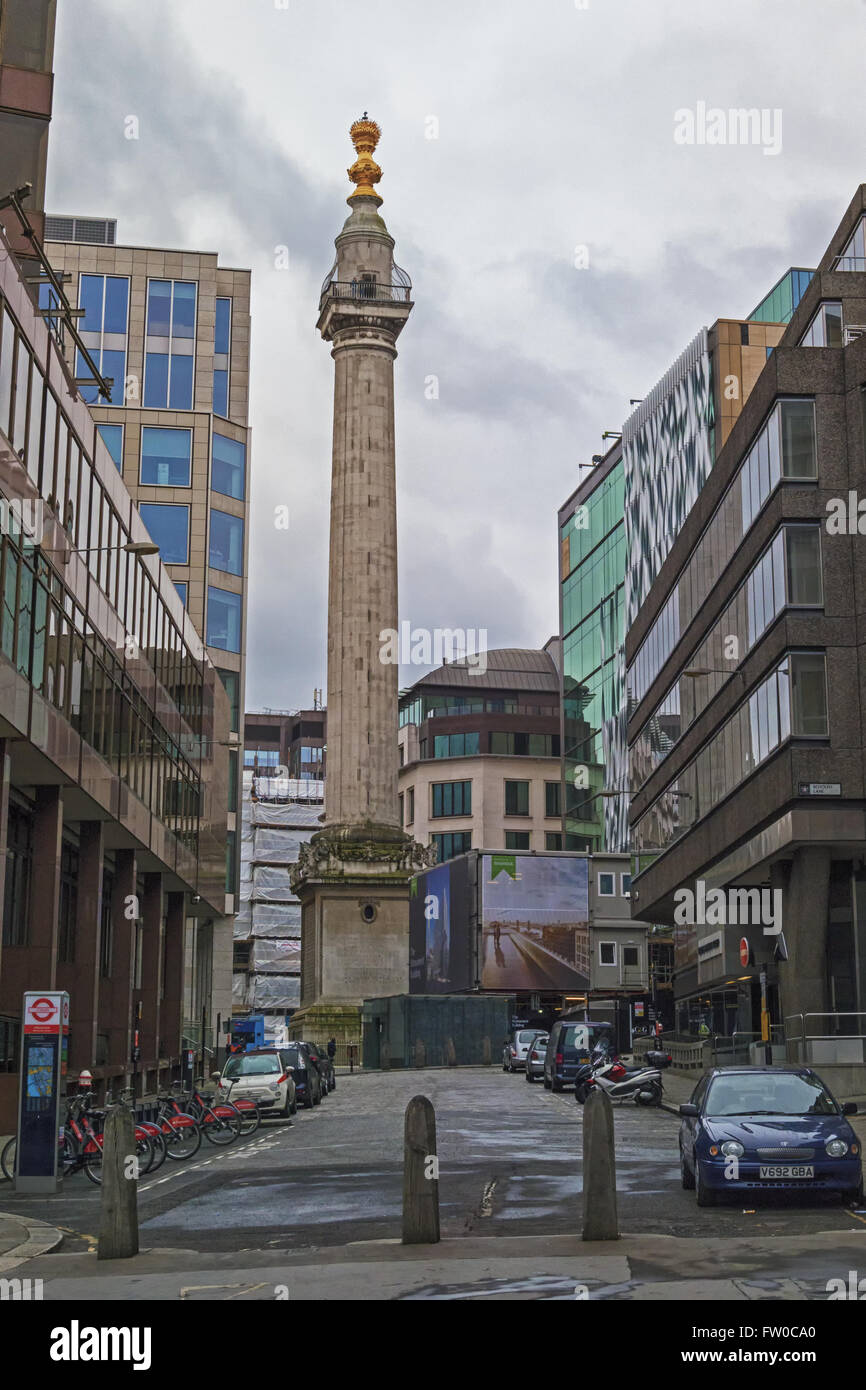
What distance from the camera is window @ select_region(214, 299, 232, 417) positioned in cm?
8444

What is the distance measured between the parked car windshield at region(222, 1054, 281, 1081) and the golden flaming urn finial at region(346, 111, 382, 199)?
56518 millimetres

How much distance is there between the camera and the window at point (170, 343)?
8094cm

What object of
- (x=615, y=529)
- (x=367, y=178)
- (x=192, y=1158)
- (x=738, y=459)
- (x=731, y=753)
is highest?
(x=367, y=178)

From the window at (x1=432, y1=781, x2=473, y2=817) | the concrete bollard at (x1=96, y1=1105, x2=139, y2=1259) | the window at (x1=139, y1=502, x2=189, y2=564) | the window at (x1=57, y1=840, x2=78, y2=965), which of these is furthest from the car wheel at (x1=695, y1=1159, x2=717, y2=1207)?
the window at (x1=432, y1=781, x2=473, y2=817)

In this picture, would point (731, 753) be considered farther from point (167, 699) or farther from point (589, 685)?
point (589, 685)

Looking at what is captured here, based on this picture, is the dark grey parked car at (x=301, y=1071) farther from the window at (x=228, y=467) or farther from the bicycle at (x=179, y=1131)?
the window at (x=228, y=467)

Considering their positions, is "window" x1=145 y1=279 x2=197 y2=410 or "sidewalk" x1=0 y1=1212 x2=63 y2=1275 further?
"window" x1=145 y1=279 x2=197 y2=410

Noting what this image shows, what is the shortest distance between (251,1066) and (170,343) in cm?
5184

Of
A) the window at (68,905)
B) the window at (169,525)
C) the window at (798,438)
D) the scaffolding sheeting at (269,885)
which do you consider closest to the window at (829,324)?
the window at (798,438)

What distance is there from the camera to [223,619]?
7856 centimetres

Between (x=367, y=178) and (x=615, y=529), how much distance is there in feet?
108

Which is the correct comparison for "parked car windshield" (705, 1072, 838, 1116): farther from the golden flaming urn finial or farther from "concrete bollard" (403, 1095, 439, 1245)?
the golden flaming urn finial
